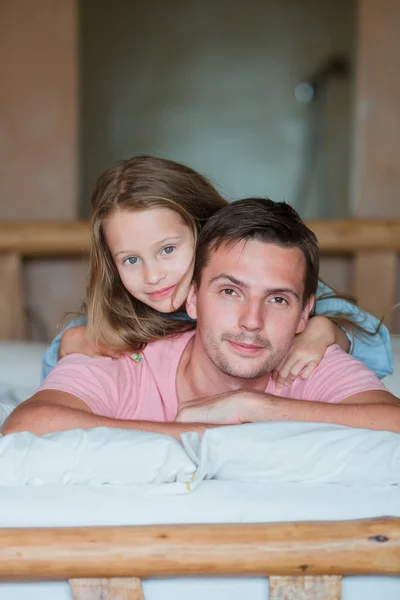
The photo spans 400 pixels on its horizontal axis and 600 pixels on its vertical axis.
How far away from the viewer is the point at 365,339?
209cm

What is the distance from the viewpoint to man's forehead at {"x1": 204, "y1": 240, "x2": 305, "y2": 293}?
5.26ft

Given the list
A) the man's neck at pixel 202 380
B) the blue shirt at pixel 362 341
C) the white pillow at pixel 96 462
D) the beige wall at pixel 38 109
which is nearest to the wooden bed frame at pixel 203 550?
the white pillow at pixel 96 462

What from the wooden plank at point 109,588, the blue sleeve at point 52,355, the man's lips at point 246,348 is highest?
the man's lips at point 246,348

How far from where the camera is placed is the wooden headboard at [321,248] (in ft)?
11.0

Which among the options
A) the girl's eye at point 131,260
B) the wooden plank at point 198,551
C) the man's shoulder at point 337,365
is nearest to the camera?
the wooden plank at point 198,551

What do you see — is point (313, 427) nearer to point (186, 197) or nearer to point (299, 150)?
point (186, 197)

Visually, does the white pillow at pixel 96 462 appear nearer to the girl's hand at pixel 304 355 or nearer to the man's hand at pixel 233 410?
the man's hand at pixel 233 410

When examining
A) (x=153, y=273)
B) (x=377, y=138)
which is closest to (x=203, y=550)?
(x=153, y=273)

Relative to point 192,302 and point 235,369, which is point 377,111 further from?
point 235,369

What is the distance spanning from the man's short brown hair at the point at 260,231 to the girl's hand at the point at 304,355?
14cm

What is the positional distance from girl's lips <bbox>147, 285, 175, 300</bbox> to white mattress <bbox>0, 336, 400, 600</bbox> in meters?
0.63

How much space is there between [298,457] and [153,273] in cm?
64

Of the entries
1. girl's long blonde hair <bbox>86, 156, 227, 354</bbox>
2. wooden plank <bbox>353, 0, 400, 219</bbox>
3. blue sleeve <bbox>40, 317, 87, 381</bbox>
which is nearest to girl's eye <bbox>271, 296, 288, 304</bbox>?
girl's long blonde hair <bbox>86, 156, 227, 354</bbox>

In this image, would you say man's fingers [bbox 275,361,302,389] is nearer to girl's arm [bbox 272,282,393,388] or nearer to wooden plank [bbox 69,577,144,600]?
girl's arm [bbox 272,282,393,388]
